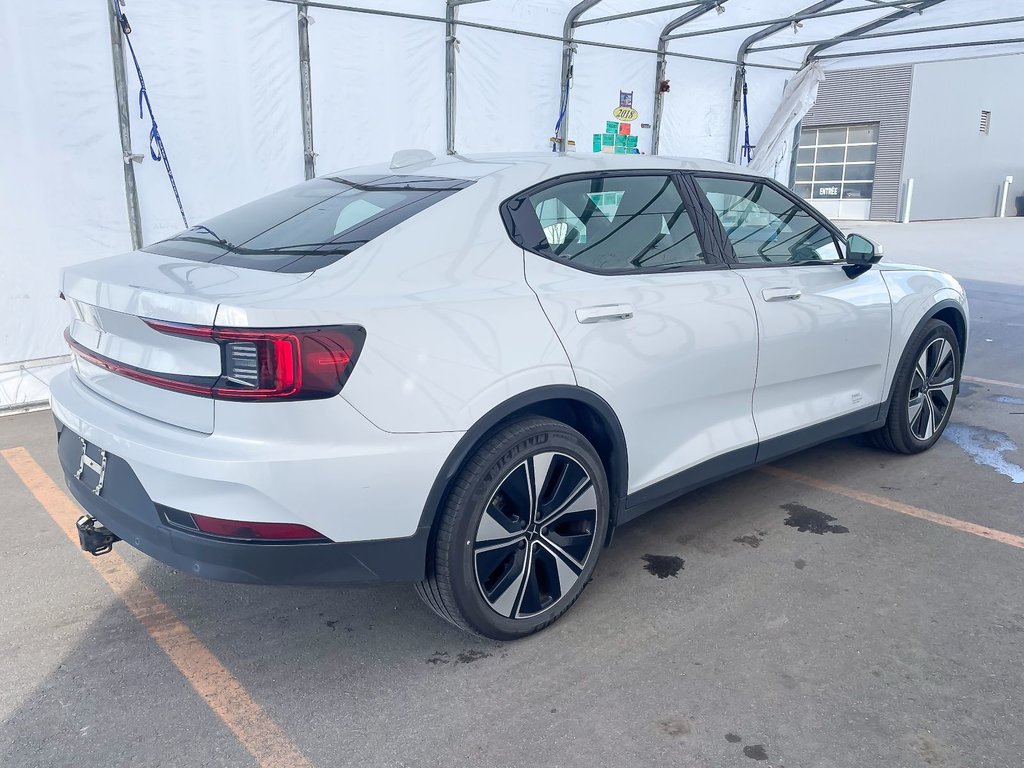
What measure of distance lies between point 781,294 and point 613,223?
0.89m

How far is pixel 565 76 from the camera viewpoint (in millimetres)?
8211

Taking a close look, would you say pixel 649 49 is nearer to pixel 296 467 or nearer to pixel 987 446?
pixel 987 446

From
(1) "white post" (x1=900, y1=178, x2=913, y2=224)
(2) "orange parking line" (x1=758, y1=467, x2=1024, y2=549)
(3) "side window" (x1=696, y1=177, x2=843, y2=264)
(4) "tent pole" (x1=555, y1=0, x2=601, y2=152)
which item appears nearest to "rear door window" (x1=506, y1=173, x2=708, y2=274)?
(3) "side window" (x1=696, y1=177, x2=843, y2=264)

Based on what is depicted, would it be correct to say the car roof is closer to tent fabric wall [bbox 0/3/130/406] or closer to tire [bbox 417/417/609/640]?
tire [bbox 417/417/609/640]

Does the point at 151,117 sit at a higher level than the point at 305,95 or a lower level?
lower

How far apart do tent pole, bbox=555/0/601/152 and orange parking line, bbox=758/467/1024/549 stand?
4.85m

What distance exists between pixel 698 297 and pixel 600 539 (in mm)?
1010

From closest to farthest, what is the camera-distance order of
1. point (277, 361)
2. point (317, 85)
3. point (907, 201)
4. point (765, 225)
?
point (277, 361)
point (765, 225)
point (317, 85)
point (907, 201)

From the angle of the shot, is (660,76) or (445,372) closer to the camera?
(445,372)

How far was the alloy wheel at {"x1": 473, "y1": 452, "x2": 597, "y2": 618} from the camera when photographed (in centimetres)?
270

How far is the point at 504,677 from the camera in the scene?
2695 millimetres

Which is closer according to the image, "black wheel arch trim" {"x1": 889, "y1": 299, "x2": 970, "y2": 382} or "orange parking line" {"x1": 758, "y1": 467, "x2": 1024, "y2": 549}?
"orange parking line" {"x1": 758, "y1": 467, "x2": 1024, "y2": 549}

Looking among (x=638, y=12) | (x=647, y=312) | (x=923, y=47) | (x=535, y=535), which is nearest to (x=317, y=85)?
(x=638, y=12)

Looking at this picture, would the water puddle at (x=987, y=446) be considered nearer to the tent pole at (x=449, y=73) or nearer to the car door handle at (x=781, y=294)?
the car door handle at (x=781, y=294)
